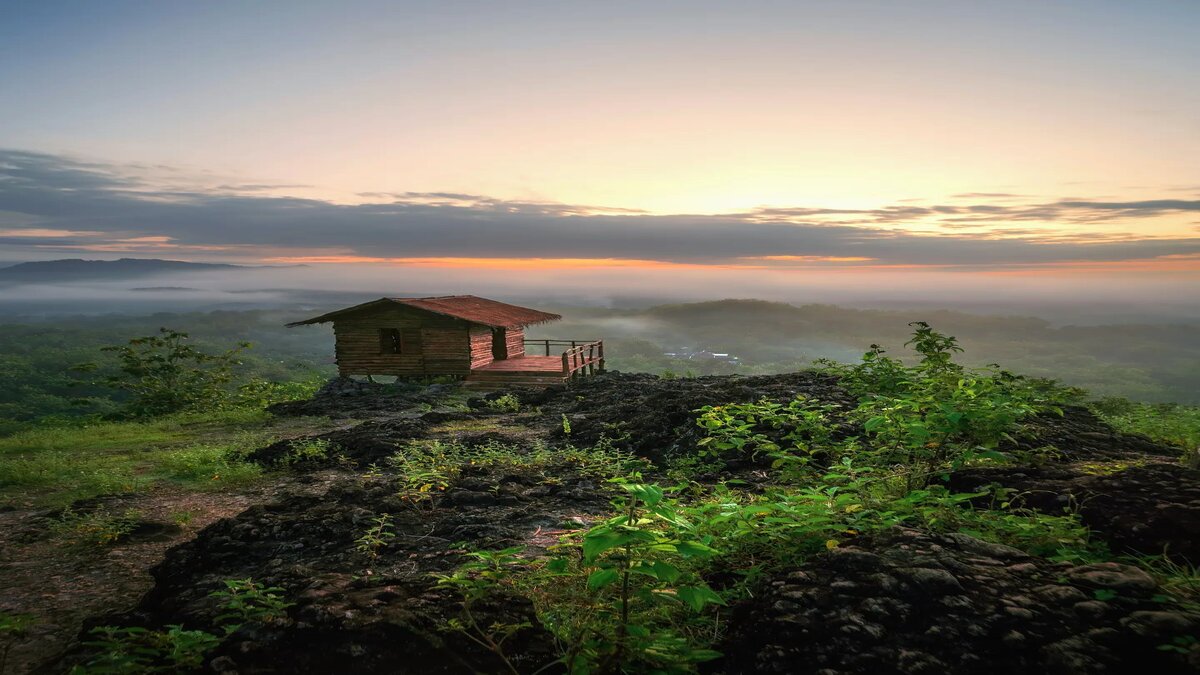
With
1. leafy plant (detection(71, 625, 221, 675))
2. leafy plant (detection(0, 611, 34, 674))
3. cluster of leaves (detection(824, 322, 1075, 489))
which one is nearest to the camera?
leafy plant (detection(71, 625, 221, 675))

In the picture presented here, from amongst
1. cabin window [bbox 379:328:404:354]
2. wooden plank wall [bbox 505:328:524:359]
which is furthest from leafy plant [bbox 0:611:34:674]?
wooden plank wall [bbox 505:328:524:359]

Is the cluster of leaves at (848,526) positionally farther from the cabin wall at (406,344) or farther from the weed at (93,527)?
the cabin wall at (406,344)

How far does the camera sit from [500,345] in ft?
99.2

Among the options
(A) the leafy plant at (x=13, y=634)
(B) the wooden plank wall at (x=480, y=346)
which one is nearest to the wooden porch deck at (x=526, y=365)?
(B) the wooden plank wall at (x=480, y=346)

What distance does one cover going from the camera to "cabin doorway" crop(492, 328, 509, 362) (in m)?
30.1

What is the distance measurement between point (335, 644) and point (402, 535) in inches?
118

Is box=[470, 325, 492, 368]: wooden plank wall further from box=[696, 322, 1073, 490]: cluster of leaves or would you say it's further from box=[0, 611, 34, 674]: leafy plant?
box=[0, 611, 34, 674]: leafy plant

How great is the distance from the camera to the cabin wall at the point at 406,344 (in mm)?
26234

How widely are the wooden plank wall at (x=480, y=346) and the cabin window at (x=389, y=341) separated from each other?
352 centimetres

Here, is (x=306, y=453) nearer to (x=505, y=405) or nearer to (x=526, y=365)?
(x=505, y=405)

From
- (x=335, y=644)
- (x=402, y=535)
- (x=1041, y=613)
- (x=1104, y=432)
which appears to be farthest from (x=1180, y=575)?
(x=1104, y=432)

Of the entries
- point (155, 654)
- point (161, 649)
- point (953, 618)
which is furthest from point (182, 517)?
point (953, 618)

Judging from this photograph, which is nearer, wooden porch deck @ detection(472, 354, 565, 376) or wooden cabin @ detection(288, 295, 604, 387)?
wooden cabin @ detection(288, 295, 604, 387)

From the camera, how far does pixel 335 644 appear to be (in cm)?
334
